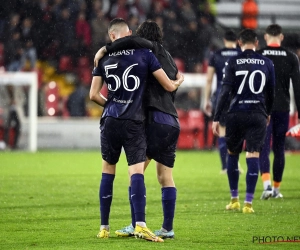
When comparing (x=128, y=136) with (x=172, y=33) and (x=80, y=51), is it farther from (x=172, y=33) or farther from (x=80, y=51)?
(x=172, y=33)

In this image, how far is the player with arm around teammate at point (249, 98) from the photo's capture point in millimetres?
9891

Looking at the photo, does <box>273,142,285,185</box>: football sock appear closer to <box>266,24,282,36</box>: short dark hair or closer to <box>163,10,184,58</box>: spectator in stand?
<box>266,24,282,36</box>: short dark hair

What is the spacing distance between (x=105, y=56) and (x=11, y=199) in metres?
3.93

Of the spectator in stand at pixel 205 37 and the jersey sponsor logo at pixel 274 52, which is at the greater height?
the spectator in stand at pixel 205 37

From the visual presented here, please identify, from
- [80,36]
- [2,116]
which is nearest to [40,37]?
[80,36]

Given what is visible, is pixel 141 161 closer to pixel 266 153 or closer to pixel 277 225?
pixel 277 225

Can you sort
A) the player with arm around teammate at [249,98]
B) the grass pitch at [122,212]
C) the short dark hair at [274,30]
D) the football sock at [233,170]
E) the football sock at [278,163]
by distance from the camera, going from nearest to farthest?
1. the grass pitch at [122,212]
2. the player with arm around teammate at [249,98]
3. the football sock at [233,170]
4. the short dark hair at [274,30]
5. the football sock at [278,163]

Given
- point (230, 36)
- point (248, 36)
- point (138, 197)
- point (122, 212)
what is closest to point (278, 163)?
point (248, 36)

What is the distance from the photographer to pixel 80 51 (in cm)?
2472

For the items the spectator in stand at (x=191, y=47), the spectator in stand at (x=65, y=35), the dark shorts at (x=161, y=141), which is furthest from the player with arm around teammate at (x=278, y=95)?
the spectator in stand at (x=65, y=35)

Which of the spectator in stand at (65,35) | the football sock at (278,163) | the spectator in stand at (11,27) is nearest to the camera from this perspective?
the football sock at (278,163)

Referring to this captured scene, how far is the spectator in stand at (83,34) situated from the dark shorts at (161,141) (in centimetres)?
1723

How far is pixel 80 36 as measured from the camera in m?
24.8

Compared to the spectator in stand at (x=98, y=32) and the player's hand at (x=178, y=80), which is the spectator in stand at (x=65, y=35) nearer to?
the spectator in stand at (x=98, y=32)
